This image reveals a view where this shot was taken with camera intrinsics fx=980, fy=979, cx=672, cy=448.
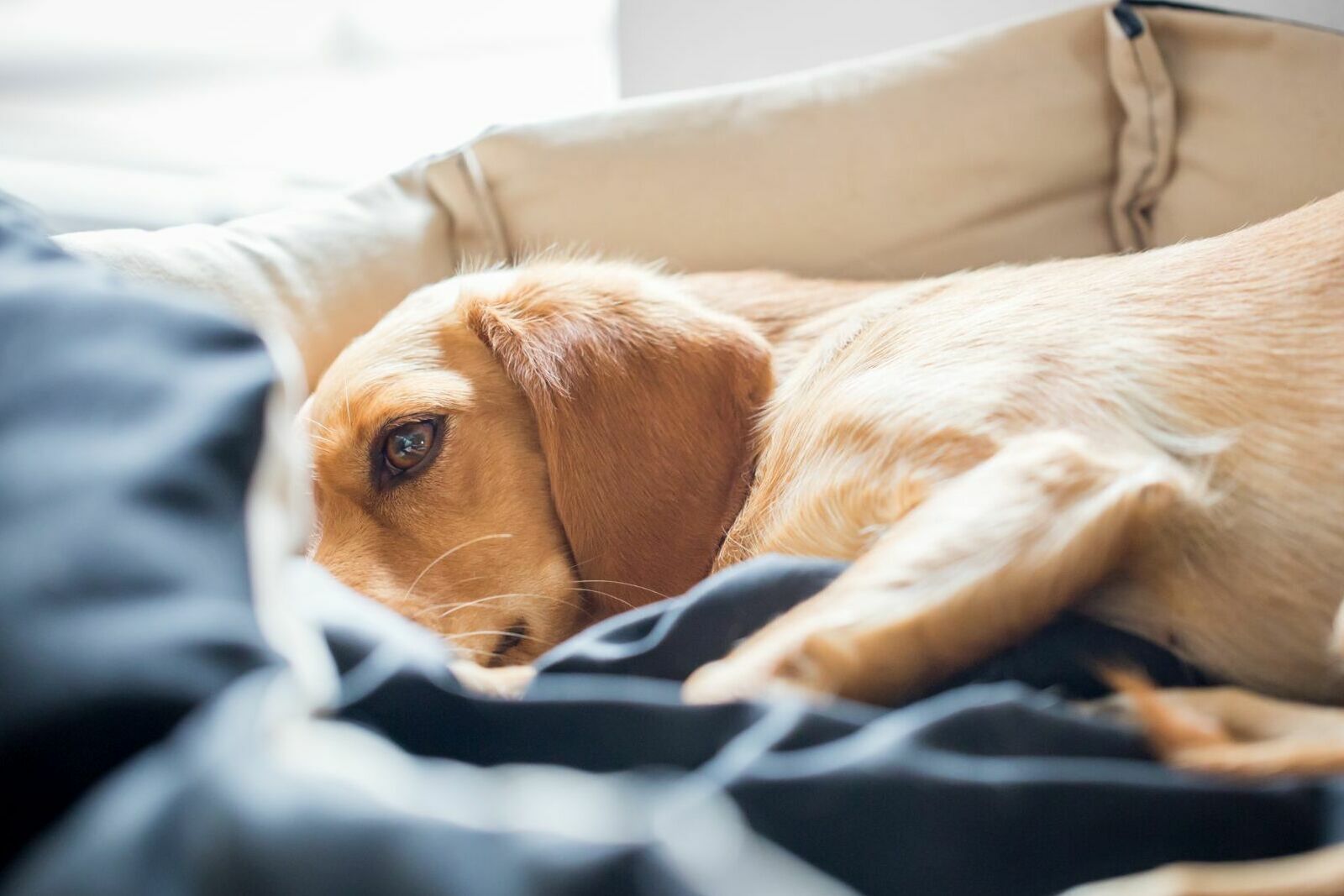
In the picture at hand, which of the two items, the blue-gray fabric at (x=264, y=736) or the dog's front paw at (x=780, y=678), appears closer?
the blue-gray fabric at (x=264, y=736)

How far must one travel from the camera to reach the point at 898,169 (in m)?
1.66

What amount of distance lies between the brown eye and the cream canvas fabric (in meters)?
0.42

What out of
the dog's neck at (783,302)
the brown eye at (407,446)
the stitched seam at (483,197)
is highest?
the stitched seam at (483,197)

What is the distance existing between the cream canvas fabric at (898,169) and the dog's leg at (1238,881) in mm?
1296

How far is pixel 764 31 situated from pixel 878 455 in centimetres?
192

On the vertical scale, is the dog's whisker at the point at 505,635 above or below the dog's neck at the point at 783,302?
below

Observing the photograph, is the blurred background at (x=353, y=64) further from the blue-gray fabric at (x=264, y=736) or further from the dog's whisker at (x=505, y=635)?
the blue-gray fabric at (x=264, y=736)

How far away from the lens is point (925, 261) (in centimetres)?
172

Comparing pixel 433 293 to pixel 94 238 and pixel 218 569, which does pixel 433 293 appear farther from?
pixel 218 569

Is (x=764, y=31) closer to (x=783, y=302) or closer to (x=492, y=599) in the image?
(x=783, y=302)

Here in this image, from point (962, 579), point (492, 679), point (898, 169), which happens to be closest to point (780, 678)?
point (962, 579)

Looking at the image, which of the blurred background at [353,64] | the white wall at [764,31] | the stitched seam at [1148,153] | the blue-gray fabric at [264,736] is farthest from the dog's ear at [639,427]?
the white wall at [764,31]

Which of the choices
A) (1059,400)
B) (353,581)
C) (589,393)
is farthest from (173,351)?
(1059,400)

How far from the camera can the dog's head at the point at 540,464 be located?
→ 3.62 ft
